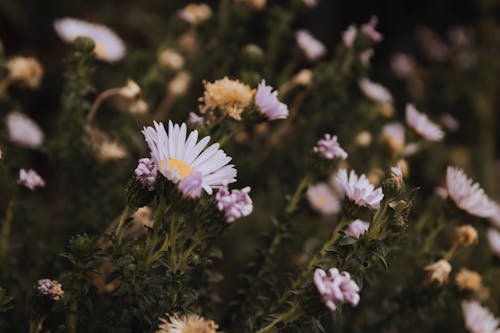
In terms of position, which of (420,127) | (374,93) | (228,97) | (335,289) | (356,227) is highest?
(374,93)

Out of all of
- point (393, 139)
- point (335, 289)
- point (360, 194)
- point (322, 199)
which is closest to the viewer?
point (335, 289)

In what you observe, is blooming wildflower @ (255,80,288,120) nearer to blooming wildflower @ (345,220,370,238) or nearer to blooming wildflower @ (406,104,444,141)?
blooming wildflower @ (345,220,370,238)

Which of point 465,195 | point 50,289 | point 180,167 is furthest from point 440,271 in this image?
point 50,289

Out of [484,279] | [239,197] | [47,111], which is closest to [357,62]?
[484,279]

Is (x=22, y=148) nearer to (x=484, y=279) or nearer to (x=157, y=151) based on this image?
(x=157, y=151)

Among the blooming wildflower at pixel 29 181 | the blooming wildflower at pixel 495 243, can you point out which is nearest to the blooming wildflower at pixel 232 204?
the blooming wildflower at pixel 29 181

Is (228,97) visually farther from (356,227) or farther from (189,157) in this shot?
(356,227)

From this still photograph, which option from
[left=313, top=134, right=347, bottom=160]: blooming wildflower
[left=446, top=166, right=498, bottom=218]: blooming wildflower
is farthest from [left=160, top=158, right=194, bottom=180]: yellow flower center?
[left=446, top=166, right=498, bottom=218]: blooming wildflower
